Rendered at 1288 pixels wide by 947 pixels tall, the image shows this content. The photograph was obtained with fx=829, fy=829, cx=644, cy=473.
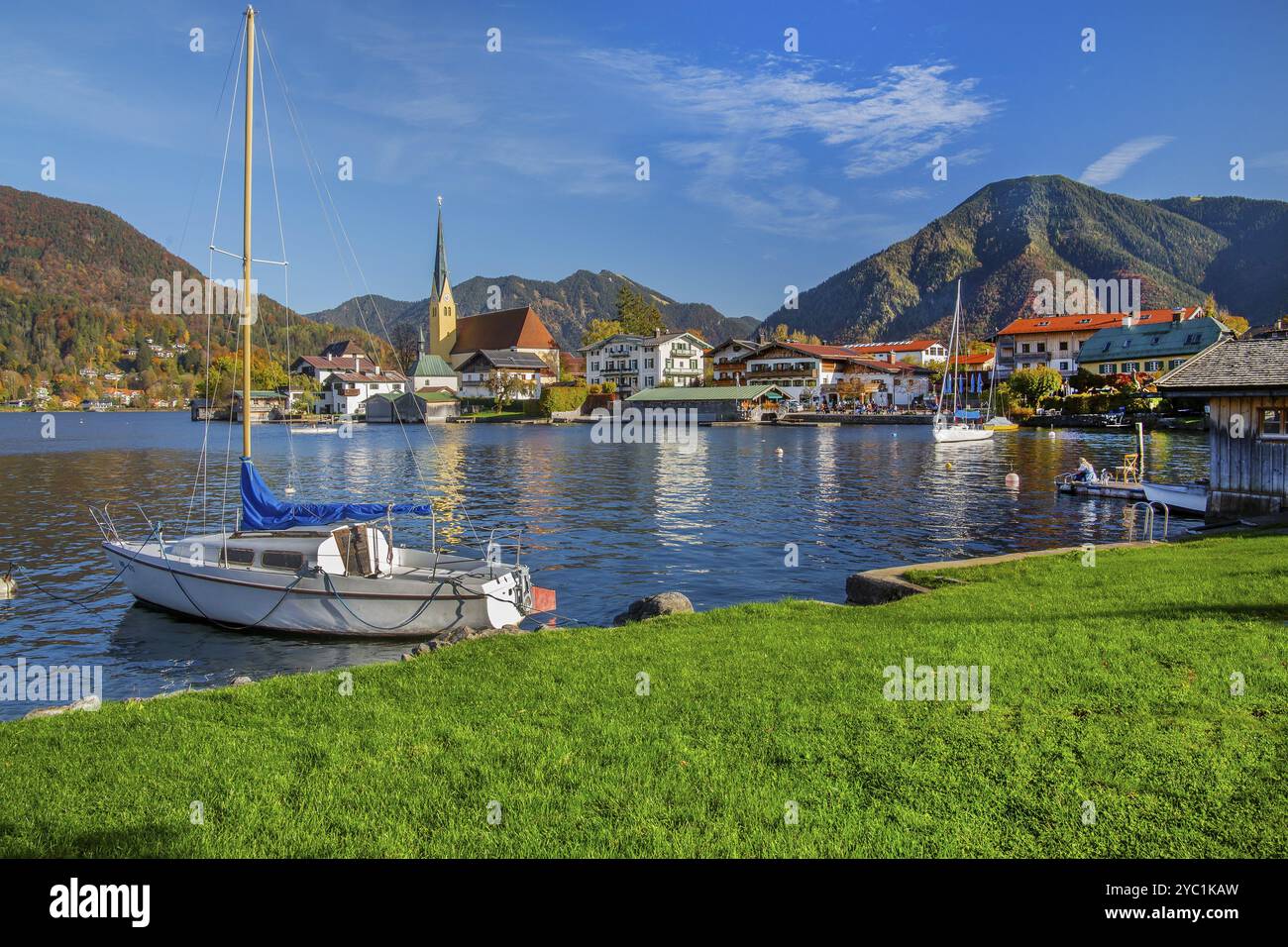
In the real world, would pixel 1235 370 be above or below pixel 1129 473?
above

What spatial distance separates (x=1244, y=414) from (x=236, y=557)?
31.6 m

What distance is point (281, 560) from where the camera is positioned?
20.3 meters

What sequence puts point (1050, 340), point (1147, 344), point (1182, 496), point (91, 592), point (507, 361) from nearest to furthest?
point (91, 592) < point (1182, 496) < point (1147, 344) < point (1050, 340) < point (507, 361)

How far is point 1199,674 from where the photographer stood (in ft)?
31.2

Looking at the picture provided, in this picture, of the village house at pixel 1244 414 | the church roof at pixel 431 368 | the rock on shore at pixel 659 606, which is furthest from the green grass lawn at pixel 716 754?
the church roof at pixel 431 368

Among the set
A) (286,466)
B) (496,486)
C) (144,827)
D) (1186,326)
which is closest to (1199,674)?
(144,827)

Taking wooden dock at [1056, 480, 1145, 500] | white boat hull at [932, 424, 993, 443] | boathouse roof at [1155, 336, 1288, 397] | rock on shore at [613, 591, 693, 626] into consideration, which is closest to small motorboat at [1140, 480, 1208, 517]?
wooden dock at [1056, 480, 1145, 500]

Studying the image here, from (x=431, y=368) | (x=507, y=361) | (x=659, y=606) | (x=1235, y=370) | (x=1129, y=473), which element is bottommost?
(x=659, y=606)

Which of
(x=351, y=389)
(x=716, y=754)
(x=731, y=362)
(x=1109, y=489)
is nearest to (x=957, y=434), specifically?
(x=1109, y=489)

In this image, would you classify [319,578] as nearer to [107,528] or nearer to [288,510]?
[288,510]

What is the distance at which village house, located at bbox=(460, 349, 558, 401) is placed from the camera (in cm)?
17762

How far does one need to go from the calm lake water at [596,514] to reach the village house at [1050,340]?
60340 millimetres

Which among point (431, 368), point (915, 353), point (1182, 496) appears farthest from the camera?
point (431, 368)

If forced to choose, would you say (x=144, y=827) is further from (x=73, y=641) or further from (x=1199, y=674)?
(x=73, y=641)
